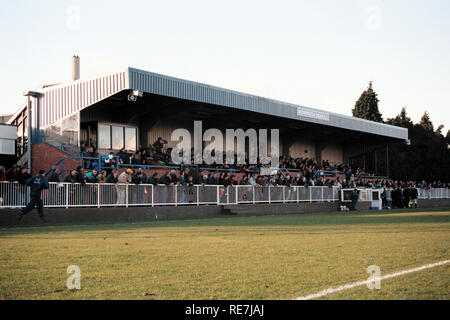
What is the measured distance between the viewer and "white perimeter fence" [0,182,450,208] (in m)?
19.2

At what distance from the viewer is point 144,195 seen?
76.3ft

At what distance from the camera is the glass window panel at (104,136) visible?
106 ft

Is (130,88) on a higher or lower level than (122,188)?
higher

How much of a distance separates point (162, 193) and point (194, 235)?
410 inches

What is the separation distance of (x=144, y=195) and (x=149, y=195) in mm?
295

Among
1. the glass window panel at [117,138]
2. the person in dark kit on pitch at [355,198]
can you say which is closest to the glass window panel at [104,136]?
the glass window panel at [117,138]

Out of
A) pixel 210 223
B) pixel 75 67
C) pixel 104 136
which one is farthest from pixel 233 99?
pixel 210 223

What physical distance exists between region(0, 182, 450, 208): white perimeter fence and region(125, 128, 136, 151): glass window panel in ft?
31.3

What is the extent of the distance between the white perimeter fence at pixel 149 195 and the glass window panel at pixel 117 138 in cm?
950

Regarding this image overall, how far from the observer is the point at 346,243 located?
11305 mm

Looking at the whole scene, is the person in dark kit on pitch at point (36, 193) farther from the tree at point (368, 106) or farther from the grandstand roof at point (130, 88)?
the tree at point (368, 106)

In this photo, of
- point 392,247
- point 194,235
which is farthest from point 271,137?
point 392,247

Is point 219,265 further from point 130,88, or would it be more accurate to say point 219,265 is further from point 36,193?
point 130,88
